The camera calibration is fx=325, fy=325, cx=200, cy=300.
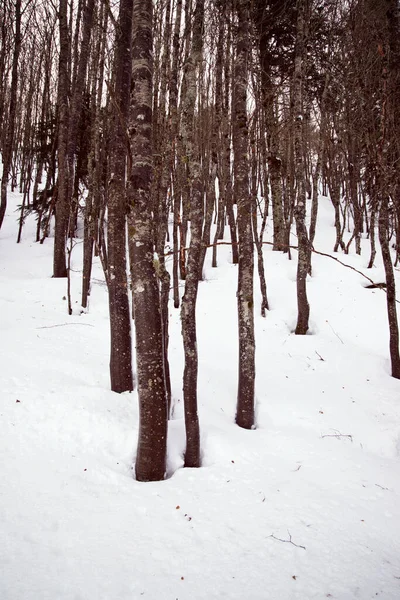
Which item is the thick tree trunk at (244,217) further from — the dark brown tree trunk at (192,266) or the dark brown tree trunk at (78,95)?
the dark brown tree trunk at (78,95)

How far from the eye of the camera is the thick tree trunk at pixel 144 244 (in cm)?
319

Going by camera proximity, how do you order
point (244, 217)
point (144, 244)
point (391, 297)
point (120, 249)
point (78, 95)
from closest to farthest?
point (144, 244)
point (244, 217)
point (120, 249)
point (391, 297)
point (78, 95)

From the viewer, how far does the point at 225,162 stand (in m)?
12.6

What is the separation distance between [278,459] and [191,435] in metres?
1.10

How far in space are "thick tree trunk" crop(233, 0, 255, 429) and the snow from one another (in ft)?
1.97

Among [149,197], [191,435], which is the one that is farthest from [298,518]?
[149,197]

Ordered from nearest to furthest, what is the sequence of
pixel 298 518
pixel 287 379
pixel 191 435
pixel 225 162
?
pixel 298 518
pixel 191 435
pixel 287 379
pixel 225 162

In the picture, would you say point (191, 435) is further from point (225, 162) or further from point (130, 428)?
point (225, 162)

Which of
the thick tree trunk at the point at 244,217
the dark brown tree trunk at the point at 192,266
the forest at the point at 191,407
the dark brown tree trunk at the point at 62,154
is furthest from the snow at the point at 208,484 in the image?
the dark brown tree trunk at the point at 62,154

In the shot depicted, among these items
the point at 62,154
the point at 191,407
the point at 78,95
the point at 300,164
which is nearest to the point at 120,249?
the point at 191,407

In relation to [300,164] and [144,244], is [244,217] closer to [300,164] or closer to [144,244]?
[144,244]

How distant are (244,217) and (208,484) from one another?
11.2 ft

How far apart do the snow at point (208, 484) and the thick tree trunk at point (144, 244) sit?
2.33 ft

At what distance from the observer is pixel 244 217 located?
467cm
